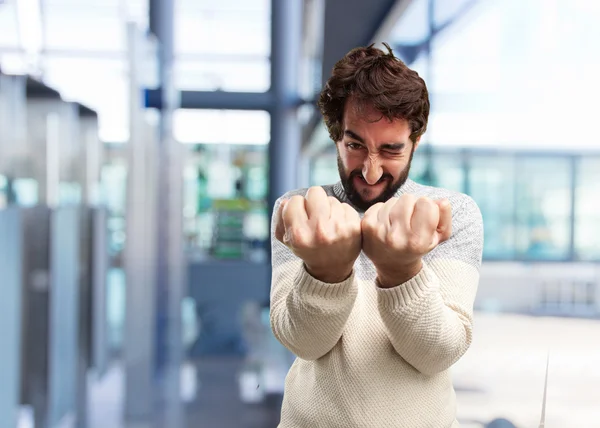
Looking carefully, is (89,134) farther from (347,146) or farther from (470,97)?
(347,146)

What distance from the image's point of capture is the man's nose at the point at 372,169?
87 centimetres

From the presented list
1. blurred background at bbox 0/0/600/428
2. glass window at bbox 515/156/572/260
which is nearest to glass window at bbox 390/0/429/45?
blurred background at bbox 0/0/600/428

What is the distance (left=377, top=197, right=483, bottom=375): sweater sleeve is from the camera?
0.75 metres

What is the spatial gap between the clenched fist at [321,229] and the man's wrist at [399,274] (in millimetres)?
58

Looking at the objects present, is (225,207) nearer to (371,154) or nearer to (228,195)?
(228,195)

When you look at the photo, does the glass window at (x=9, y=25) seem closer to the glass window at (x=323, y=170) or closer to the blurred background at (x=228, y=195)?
the blurred background at (x=228, y=195)

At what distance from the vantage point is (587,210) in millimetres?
1445

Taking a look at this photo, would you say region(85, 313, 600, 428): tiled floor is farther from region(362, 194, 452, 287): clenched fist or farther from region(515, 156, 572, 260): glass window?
region(362, 194, 452, 287): clenched fist

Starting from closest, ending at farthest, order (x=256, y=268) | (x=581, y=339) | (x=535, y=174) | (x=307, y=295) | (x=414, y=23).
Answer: (x=307, y=295), (x=581, y=339), (x=535, y=174), (x=414, y=23), (x=256, y=268)

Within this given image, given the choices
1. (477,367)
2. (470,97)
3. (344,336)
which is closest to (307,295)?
(344,336)

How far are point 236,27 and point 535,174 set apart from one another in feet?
24.0

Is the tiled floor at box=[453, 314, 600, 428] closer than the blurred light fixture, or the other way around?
the tiled floor at box=[453, 314, 600, 428]

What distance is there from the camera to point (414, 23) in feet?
9.86

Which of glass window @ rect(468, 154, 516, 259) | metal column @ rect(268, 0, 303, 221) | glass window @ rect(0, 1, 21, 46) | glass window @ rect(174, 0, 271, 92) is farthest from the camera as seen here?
glass window @ rect(174, 0, 271, 92)
